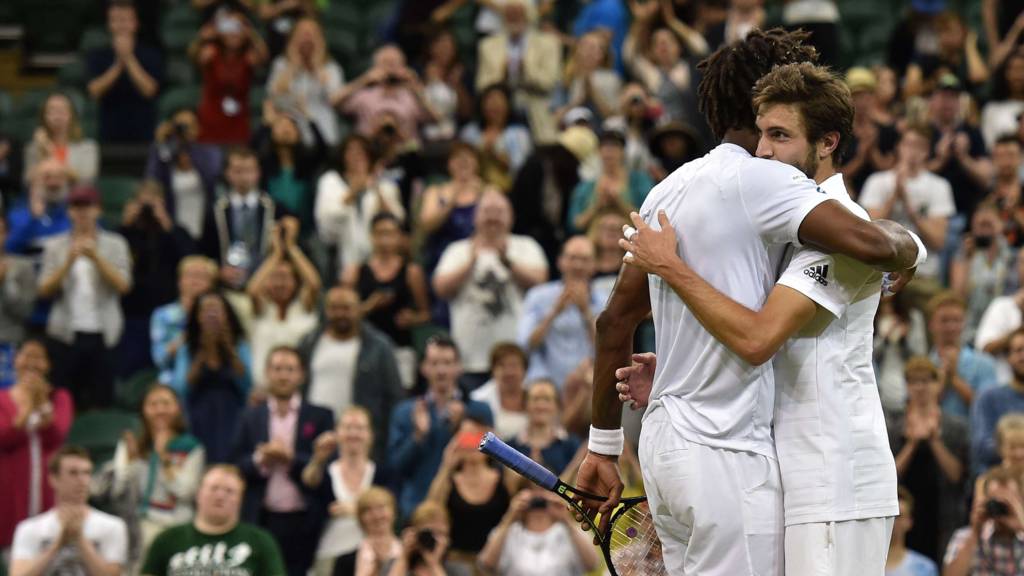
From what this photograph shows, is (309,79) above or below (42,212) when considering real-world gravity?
above

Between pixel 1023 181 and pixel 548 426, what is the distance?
170 inches

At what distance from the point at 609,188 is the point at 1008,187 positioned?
8.96ft

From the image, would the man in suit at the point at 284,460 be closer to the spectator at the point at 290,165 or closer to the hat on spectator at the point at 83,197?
the hat on spectator at the point at 83,197

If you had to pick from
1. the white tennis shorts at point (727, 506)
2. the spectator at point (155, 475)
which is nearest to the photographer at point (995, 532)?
the spectator at point (155, 475)

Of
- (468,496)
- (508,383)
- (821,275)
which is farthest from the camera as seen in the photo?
(508,383)

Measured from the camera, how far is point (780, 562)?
4.68 metres

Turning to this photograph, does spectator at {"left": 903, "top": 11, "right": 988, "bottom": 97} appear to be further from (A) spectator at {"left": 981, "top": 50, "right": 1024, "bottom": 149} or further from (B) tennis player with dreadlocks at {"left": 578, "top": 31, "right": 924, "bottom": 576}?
(B) tennis player with dreadlocks at {"left": 578, "top": 31, "right": 924, "bottom": 576}

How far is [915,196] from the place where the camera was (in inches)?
490

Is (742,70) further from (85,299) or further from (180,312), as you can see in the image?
(85,299)

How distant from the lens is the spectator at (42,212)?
1270 centimetres

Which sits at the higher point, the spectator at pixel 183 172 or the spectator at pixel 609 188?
the spectator at pixel 183 172

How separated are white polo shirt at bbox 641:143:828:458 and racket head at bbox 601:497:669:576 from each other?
0.47 meters

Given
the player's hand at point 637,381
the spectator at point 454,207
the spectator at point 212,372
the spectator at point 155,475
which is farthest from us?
the spectator at point 454,207

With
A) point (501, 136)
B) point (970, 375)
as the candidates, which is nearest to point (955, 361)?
point (970, 375)
